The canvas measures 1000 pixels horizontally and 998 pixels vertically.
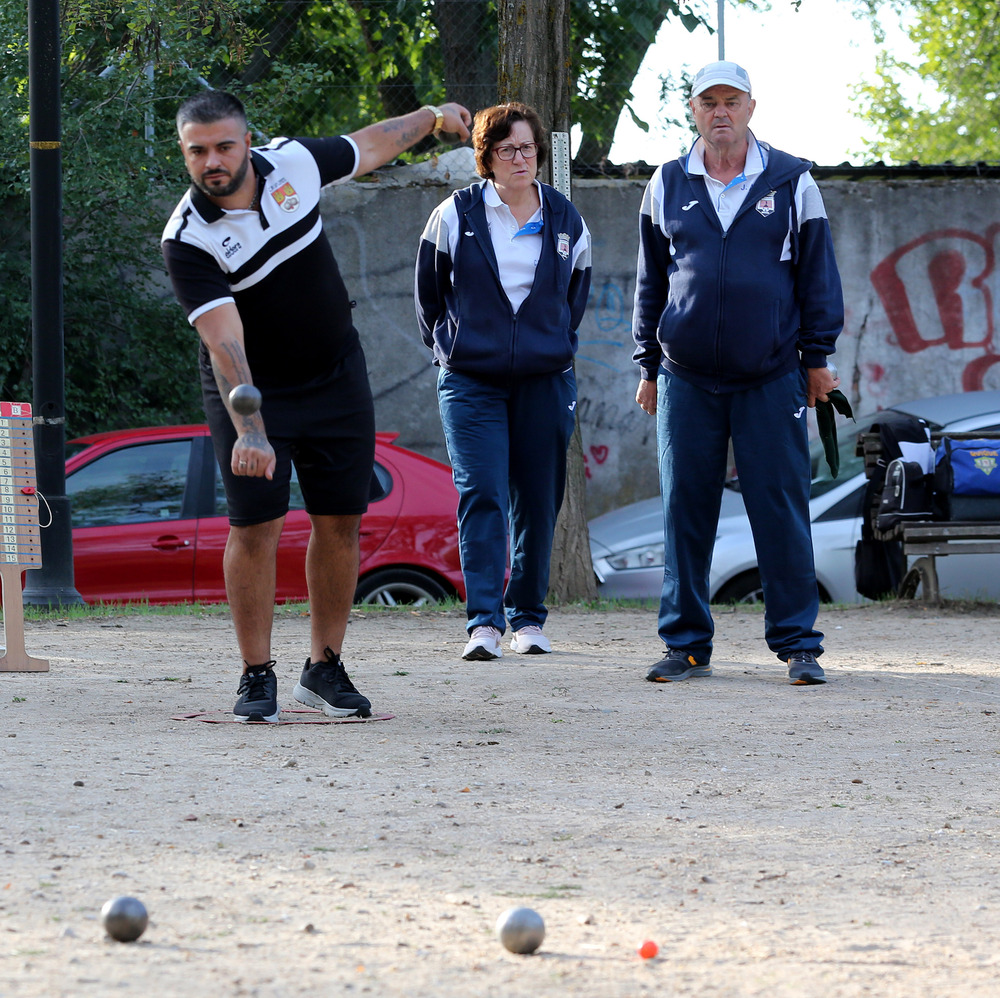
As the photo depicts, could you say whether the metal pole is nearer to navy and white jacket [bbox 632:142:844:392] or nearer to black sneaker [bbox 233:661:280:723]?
black sneaker [bbox 233:661:280:723]

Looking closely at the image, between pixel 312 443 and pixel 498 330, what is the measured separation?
1.63 metres

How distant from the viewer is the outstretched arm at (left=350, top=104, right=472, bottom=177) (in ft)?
14.7

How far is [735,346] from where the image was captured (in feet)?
17.3

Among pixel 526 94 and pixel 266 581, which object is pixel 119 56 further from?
pixel 266 581

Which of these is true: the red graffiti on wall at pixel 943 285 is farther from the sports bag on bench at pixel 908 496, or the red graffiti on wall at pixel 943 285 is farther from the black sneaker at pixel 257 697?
the black sneaker at pixel 257 697

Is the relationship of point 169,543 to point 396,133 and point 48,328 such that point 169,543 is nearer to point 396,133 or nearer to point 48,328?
point 48,328

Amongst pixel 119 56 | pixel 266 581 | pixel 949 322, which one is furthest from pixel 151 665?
pixel 949 322

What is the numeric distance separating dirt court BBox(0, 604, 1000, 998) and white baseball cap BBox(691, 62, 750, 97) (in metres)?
2.16

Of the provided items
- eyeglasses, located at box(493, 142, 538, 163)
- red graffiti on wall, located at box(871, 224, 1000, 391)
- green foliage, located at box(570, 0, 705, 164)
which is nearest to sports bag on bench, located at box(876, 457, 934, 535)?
eyeglasses, located at box(493, 142, 538, 163)

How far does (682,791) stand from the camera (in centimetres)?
364

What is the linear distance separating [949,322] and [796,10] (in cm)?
456

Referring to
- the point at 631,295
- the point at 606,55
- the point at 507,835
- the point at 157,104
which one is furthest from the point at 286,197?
the point at 606,55

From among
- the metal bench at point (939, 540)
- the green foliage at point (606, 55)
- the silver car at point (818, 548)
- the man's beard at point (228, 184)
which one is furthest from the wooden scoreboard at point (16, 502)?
the green foliage at point (606, 55)

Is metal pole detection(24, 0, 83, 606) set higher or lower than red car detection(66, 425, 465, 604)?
higher
